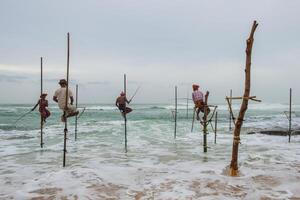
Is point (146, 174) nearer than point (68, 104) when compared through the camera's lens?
Yes

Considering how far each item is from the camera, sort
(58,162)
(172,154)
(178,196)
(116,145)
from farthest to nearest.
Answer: (116,145) → (172,154) → (58,162) → (178,196)

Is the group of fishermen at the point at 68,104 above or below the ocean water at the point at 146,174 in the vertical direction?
above

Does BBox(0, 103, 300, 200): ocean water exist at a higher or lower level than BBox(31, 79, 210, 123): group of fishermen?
lower

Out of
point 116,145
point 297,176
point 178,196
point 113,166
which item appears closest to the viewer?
point 178,196

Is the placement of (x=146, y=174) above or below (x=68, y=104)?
below

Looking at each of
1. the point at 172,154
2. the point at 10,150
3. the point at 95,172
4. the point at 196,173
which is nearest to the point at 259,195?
the point at 196,173

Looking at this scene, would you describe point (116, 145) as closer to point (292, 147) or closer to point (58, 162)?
point (58, 162)

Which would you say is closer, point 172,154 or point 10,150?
point 172,154

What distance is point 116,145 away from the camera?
16781 millimetres

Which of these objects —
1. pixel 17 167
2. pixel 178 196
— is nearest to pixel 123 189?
pixel 178 196

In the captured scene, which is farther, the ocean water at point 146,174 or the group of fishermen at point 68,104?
the group of fishermen at point 68,104

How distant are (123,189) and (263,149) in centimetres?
898

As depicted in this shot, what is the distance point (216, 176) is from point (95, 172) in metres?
3.34

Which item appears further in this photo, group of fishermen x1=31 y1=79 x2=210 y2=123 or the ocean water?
group of fishermen x1=31 y1=79 x2=210 y2=123
